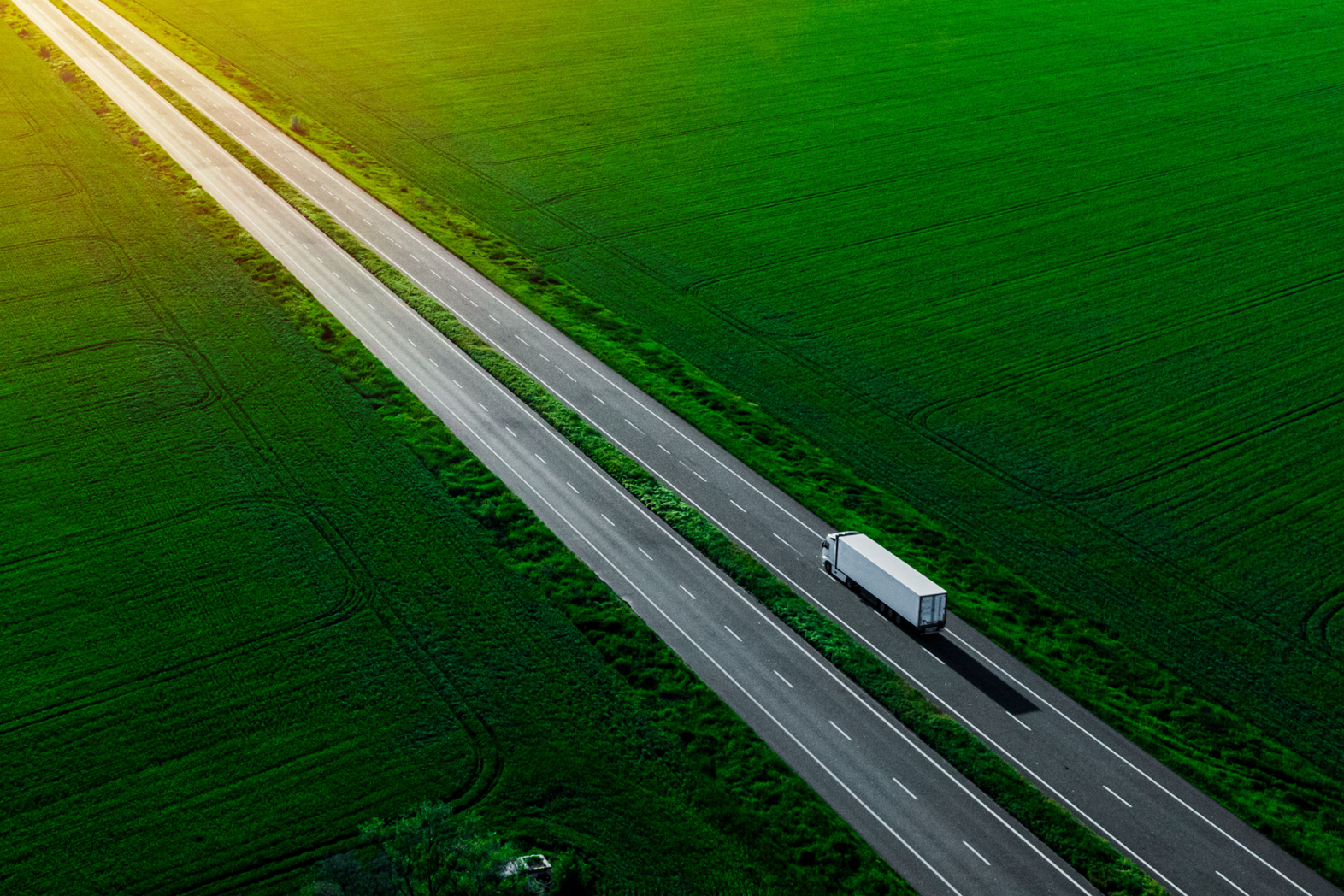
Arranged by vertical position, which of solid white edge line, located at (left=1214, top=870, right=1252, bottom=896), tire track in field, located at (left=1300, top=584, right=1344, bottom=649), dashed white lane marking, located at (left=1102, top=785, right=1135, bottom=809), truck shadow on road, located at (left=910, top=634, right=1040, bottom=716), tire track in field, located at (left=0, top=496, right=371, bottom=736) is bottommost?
solid white edge line, located at (left=1214, top=870, right=1252, bottom=896)

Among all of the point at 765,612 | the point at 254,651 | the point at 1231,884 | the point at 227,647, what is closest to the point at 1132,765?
the point at 1231,884

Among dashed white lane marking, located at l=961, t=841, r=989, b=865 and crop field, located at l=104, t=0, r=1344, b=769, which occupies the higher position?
crop field, located at l=104, t=0, r=1344, b=769

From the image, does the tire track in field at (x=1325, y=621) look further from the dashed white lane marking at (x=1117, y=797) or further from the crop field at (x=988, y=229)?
the dashed white lane marking at (x=1117, y=797)

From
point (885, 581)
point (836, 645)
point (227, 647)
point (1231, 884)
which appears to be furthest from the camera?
point (885, 581)

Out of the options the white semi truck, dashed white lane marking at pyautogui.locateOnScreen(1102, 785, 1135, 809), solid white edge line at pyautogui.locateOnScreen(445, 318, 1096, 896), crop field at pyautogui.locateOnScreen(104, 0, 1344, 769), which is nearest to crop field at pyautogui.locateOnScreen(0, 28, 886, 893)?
solid white edge line at pyautogui.locateOnScreen(445, 318, 1096, 896)

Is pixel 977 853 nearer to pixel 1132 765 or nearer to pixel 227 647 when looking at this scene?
pixel 1132 765

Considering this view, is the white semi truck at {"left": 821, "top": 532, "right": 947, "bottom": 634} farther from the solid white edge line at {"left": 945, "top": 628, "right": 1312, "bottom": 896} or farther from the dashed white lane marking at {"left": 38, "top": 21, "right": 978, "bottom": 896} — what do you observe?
the dashed white lane marking at {"left": 38, "top": 21, "right": 978, "bottom": 896}

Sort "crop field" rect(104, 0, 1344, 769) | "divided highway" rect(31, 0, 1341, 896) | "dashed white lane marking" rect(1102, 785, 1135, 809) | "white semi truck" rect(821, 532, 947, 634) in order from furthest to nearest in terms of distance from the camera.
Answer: "crop field" rect(104, 0, 1344, 769), "white semi truck" rect(821, 532, 947, 634), "dashed white lane marking" rect(1102, 785, 1135, 809), "divided highway" rect(31, 0, 1341, 896)

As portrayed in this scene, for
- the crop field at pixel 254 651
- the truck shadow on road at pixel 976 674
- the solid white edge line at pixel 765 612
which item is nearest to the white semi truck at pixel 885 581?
the truck shadow on road at pixel 976 674
